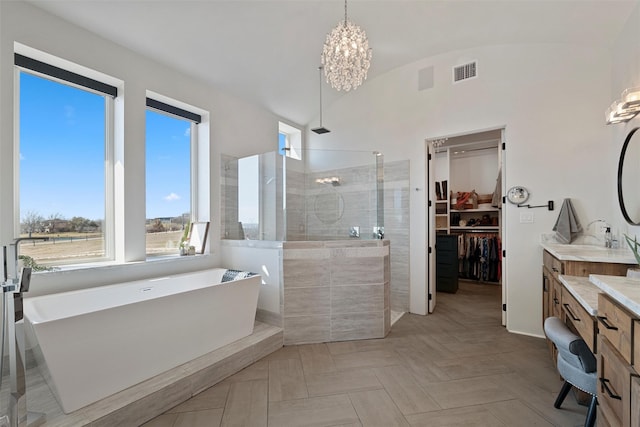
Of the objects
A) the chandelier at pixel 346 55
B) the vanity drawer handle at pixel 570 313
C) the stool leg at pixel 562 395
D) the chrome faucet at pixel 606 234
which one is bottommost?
the stool leg at pixel 562 395

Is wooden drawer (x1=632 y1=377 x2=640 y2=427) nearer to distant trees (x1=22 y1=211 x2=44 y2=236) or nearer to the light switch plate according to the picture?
the light switch plate

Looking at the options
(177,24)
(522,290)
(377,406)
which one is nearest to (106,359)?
(377,406)

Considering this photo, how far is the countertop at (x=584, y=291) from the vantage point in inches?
55.8

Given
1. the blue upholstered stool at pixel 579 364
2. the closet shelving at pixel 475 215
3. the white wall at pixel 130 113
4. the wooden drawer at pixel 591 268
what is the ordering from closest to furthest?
the blue upholstered stool at pixel 579 364 → the wooden drawer at pixel 591 268 → the white wall at pixel 130 113 → the closet shelving at pixel 475 215

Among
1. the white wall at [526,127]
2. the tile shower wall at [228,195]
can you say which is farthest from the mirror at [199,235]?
the white wall at [526,127]

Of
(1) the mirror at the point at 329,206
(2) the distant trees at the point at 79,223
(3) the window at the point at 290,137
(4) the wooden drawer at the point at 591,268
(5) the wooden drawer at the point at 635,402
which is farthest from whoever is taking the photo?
(3) the window at the point at 290,137

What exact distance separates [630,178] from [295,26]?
3304mm

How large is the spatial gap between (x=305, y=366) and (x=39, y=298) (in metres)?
2.08

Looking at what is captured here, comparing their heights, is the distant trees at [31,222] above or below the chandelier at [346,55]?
below

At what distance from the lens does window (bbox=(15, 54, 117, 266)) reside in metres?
2.39

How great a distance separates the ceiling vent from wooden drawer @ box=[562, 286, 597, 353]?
2709mm

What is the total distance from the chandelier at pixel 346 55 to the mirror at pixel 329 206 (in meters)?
1.53

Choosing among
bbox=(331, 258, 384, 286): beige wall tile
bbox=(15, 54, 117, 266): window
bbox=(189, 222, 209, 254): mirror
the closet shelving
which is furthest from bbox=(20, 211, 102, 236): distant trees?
the closet shelving

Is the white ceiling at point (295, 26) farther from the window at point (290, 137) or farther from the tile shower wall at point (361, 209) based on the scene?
the tile shower wall at point (361, 209)
